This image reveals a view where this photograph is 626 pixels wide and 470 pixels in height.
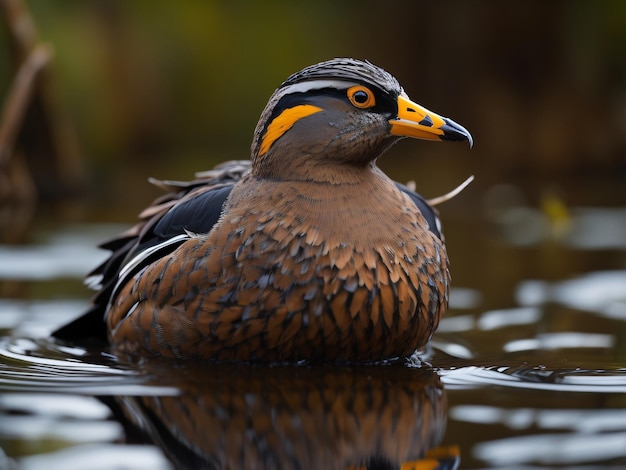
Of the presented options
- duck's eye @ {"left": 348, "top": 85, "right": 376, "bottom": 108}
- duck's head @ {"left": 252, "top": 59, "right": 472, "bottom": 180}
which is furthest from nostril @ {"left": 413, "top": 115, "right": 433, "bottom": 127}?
duck's eye @ {"left": 348, "top": 85, "right": 376, "bottom": 108}

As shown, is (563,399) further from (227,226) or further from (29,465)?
(29,465)

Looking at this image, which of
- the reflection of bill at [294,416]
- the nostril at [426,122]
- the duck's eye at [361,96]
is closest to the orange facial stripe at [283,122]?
the duck's eye at [361,96]

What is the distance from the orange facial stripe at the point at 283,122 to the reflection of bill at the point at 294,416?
43.9 inches

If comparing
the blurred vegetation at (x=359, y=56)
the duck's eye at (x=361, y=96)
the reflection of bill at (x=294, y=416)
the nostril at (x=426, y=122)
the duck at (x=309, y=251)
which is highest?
the blurred vegetation at (x=359, y=56)

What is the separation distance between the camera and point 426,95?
16375 mm

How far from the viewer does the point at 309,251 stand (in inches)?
180

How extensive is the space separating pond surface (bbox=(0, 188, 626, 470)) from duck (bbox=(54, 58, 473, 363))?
144 mm

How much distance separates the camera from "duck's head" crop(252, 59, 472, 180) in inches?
191

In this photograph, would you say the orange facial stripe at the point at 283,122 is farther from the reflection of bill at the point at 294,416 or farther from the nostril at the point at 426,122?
the reflection of bill at the point at 294,416

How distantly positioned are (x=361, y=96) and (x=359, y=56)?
1222cm

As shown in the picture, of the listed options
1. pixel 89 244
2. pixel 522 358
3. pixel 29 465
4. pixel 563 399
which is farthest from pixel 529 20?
pixel 29 465

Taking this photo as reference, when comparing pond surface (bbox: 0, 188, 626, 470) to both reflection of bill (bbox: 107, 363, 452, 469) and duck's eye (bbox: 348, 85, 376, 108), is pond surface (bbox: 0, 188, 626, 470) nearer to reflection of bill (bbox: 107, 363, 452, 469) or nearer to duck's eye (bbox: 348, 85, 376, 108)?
reflection of bill (bbox: 107, 363, 452, 469)

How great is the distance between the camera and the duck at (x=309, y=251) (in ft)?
14.9

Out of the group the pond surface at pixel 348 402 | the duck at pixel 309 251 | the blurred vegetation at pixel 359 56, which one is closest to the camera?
the pond surface at pixel 348 402
